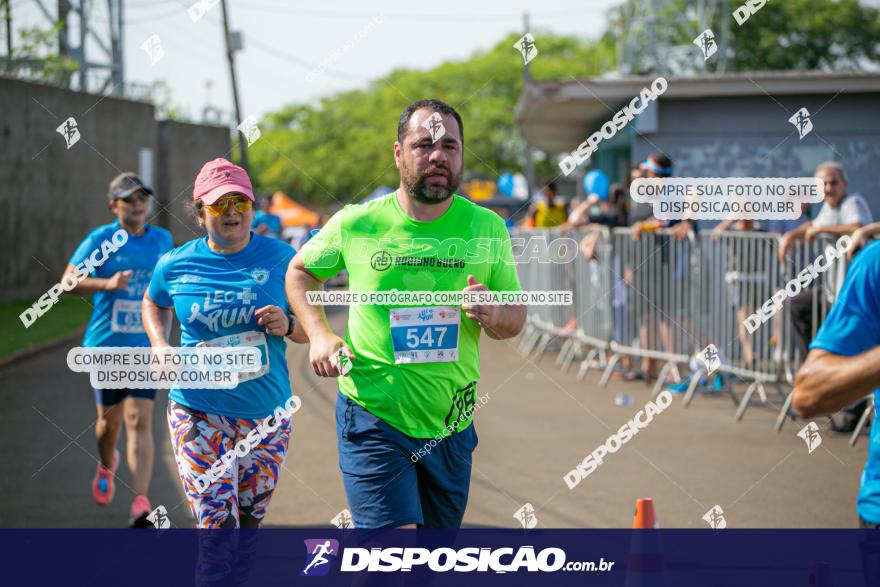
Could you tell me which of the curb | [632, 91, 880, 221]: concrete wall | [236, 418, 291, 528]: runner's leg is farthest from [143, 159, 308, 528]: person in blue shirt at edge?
[632, 91, 880, 221]: concrete wall

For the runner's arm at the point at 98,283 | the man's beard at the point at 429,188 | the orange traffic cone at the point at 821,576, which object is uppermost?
the man's beard at the point at 429,188

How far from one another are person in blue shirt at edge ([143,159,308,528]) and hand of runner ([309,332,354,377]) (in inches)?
32.7

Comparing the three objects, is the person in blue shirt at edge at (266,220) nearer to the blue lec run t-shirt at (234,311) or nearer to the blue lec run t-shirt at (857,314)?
the blue lec run t-shirt at (234,311)

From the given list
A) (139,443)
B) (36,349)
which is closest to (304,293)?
(139,443)

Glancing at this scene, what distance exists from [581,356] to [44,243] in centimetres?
1383

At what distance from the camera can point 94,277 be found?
7.25 metres

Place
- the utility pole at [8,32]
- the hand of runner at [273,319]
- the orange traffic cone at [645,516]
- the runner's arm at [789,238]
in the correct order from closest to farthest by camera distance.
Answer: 1. the orange traffic cone at [645,516]
2. the hand of runner at [273,319]
3. the runner's arm at [789,238]
4. the utility pole at [8,32]

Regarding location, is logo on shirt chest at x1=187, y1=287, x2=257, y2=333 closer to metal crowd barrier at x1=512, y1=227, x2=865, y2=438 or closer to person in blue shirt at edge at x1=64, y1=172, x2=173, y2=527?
person in blue shirt at edge at x1=64, y1=172, x2=173, y2=527

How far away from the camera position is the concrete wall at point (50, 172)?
21.8 meters

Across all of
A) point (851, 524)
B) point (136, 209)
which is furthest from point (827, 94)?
point (136, 209)

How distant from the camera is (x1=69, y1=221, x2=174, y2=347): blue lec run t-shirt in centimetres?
Result: 712

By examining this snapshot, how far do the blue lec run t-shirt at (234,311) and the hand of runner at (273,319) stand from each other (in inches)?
3.5

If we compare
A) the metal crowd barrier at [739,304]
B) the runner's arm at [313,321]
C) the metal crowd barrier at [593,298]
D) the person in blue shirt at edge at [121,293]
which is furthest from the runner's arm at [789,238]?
the runner's arm at [313,321]

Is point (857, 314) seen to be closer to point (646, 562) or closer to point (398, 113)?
point (646, 562)
